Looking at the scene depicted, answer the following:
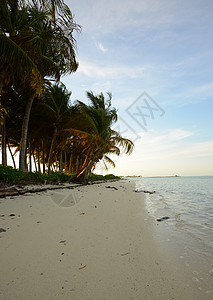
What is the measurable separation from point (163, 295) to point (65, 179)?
11.7m

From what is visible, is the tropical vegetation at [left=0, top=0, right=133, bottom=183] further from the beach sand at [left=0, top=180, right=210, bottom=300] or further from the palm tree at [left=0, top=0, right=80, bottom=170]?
the beach sand at [left=0, top=180, right=210, bottom=300]

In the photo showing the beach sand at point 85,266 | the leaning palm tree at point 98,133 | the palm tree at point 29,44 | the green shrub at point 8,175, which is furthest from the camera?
the leaning palm tree at point 98,133

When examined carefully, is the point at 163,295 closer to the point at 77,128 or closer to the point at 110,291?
the point at 110,291

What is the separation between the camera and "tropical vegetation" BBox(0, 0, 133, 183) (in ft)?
17.4

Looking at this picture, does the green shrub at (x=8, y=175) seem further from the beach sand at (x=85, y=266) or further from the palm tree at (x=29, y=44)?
the beach sand at (x=85, y=266)

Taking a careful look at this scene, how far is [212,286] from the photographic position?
1.06 metres

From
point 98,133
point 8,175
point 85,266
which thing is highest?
point 98,133

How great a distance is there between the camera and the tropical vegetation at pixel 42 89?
5.30 m

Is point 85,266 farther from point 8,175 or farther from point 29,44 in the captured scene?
point 29,44

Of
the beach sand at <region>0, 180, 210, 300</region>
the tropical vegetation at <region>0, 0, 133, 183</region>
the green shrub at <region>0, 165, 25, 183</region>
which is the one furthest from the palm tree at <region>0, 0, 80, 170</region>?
the beach sand at <region>0, 180, 210, 300</region>

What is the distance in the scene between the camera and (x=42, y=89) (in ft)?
27.6

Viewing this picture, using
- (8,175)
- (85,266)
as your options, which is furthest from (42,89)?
(85,266)

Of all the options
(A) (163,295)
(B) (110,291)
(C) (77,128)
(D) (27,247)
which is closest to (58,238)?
(D) (27,247)

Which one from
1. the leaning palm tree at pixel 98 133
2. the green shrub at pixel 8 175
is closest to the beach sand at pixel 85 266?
the green shrub at pixel 8 175
